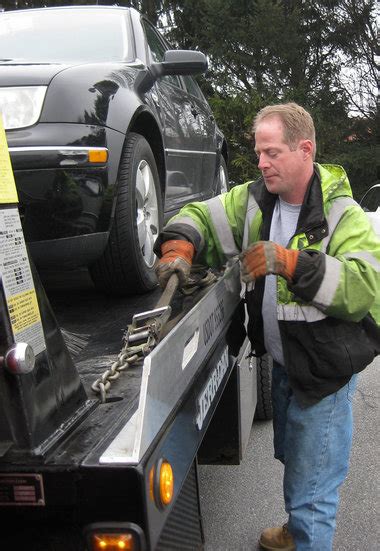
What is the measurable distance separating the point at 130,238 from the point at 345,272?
1.07 m

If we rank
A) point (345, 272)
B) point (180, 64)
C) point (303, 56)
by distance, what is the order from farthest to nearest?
point (303, 56) → point (180, 64) → point (345, 272)

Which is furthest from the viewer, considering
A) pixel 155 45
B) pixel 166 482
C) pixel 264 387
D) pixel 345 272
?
→ pixel 155 45

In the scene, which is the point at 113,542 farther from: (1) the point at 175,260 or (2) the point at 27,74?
(2) the point at 27,74

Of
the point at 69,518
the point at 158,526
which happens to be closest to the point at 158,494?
the point at 158,526

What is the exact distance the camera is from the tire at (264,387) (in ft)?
11.7

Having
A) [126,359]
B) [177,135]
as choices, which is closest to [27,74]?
[126,359]

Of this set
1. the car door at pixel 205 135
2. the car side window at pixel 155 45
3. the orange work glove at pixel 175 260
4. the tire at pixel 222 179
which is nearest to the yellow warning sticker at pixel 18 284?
the orange work glove at pixel 175 260

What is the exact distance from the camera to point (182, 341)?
1642 mm

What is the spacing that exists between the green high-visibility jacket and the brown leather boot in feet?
2.72

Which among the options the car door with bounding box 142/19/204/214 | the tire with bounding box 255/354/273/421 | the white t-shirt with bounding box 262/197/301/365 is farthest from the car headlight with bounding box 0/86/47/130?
the tire with bounding box 255/354/273/421

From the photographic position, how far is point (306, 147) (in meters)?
2.25

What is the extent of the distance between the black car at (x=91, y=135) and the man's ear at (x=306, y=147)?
31.6 inches

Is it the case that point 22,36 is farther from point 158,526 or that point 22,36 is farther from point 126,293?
point 158,526

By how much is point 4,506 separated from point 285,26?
650 inches
